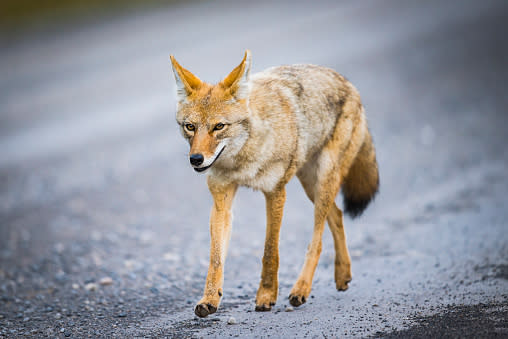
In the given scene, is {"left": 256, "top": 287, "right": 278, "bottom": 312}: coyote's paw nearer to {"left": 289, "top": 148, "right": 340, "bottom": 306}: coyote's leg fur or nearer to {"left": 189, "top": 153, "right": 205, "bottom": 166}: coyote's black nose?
{"left": 289, "top": 148, "right": 340, "bottom": 306}: coyote's leg fur

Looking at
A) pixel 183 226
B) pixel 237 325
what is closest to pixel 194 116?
pixel 237 325

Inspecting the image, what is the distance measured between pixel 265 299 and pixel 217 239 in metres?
0.65

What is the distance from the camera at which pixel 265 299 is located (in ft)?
16.1

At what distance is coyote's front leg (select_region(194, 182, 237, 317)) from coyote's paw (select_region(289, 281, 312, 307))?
67 cm

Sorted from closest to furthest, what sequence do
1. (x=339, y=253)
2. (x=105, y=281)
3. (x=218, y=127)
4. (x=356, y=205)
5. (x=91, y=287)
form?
(x=218, y=127)
(x=339, y=253)
(x=91, y=287)
(x=105, y=281)
(x=356, y=205)

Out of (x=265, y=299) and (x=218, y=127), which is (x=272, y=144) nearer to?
(x=218, y=127)

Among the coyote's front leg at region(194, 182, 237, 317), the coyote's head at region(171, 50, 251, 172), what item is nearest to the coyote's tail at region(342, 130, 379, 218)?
the coyote's front leg at region(194, 182, 237, 317)

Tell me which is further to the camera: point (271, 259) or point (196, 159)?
point (271, 259)

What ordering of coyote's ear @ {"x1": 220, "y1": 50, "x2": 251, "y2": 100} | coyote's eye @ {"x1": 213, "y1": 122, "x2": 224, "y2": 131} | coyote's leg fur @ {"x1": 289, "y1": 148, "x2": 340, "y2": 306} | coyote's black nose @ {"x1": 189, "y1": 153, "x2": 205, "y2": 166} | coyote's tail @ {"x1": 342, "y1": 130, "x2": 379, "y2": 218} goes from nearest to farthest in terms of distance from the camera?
coyote's black nose @ {"x1": 189, "y1": 153, "x2": 205, "y2": 166}
coyote's eye @ {"x1": 213, "y1": 122, "x2": 224, "y2": 131}
coyote's ear @ {"x1": 220, "y1": 50, "x2": 251, "y2": 100}
coyote's leg fur @ {"x1": 289, "y1": 148, "x2": 340, "y2": 306}
coyote's tail @ {"x1": 342, "y1": 130, "x2": 379, "y2": 218}

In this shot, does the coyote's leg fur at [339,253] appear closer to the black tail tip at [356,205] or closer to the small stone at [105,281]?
the black tail tip at [356,205]

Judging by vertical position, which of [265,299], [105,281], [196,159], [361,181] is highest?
[196,159]

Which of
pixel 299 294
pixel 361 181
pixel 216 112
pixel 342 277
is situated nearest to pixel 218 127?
pixel 216 112

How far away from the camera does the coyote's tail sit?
6109mm

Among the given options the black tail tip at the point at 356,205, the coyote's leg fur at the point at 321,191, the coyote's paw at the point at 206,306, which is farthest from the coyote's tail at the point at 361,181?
the coyote's paw at the point at 206,306
